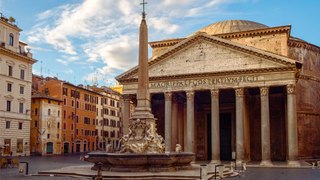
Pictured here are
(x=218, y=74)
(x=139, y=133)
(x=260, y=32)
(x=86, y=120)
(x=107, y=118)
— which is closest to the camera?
(x=139, y=133)

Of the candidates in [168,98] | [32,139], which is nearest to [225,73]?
[168,98]

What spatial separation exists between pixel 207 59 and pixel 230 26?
41.1ft

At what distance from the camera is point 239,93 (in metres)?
30.0

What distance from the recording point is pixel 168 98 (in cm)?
3203

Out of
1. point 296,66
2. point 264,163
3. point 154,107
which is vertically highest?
point 296,66

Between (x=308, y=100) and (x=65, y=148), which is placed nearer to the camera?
(x=308, y=100)

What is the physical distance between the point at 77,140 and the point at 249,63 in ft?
101

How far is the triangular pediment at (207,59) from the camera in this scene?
97.1ft

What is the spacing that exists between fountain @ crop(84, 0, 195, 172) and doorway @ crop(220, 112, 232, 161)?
70.2ft

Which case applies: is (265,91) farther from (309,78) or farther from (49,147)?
(49,147)

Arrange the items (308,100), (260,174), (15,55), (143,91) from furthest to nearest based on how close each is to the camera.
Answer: (15,55) < (308,100) < (260,174) < (143,91)

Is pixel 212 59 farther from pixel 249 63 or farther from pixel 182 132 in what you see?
pixel 182 132

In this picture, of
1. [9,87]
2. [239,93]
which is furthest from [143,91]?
[9,87]

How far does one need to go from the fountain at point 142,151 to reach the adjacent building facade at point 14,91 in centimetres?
2424
